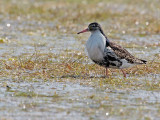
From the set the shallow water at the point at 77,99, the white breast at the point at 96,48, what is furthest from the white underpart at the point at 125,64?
the white breast at the point at 96,48

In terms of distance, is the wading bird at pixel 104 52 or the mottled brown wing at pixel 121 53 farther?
the mottled brown wing at pixel 121 53

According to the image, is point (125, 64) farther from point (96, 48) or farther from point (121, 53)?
point (96, 48)

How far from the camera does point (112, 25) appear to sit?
23.8 metres

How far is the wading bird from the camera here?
12.6m

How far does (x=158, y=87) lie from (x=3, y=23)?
1385 cm

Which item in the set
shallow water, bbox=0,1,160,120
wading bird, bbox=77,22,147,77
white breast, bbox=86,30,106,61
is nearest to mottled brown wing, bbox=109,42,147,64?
wading bird, bbox=77,22,147,77

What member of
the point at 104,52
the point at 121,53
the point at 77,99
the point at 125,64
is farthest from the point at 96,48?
the point at 77,99

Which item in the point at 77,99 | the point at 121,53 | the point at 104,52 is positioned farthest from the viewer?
the point at 121,53

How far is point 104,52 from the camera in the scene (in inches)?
500

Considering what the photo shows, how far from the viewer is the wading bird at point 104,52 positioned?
12.6m

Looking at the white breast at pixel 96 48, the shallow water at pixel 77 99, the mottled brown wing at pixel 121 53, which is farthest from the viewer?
the mottled brown wing at pixel 121 53

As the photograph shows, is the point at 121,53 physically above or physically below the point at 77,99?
above

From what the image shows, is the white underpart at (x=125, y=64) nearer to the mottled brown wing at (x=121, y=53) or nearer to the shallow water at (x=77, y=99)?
the mottled brown wing at (x=121, y=53)

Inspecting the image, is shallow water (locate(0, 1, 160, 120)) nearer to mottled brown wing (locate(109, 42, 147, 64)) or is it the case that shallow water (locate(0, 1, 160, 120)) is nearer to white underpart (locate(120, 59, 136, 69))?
white underpart (locate(120, 59, 136, 69))
